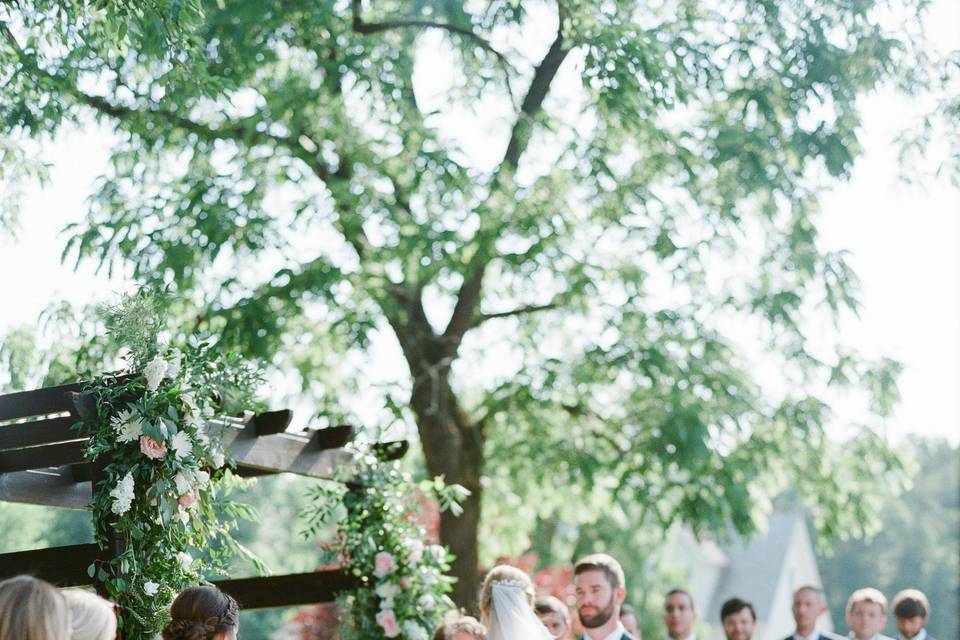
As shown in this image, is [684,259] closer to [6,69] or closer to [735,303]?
[735,303]

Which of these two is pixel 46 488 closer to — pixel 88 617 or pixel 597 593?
pixel 597 593

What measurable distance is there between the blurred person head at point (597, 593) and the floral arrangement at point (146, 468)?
5.98 feet

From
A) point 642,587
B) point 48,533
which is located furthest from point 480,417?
point 642,587

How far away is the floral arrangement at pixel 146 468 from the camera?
19.2ft

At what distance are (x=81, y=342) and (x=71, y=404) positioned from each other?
3.48 m

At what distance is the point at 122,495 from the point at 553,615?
9.56ft

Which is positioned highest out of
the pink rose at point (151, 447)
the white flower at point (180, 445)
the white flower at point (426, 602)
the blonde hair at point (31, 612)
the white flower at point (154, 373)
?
the white flower at point (154, 373)

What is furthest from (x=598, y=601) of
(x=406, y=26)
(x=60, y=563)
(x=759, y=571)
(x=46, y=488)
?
(x=759, y=571)

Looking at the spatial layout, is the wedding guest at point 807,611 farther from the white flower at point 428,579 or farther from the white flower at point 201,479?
the white flower at point 201,479

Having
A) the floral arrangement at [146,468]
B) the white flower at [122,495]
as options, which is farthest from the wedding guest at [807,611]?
the white flower at [122,495]

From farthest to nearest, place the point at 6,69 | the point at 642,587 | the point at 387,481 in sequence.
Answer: the point at 642,587
the point at 387,481
the point at 6,69

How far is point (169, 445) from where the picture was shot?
5.95m

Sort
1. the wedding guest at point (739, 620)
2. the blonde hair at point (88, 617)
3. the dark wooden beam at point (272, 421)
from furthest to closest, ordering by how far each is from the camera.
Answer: the wedding guest at point (739, 620) < the dark wooden beam at point (272, 421) < the blonde hair at point (88, 617)

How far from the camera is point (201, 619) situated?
484cm
